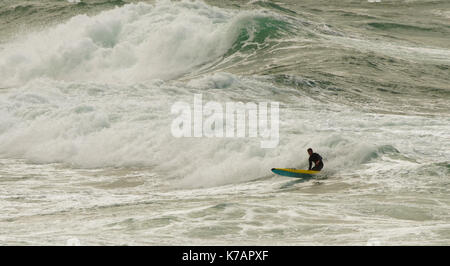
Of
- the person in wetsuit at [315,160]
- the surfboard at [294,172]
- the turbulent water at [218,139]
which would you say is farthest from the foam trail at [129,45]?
the person in wetsuit at [315,160]

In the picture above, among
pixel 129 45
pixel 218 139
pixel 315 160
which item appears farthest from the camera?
pixel 129 45

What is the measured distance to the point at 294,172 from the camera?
1248 cm

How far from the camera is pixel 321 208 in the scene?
9.98m

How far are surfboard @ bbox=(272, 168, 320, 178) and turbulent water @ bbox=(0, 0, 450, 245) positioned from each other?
0.15m

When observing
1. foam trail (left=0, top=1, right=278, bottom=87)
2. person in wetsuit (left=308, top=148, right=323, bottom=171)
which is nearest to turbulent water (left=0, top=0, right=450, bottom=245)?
foam trail (left=0, top=1, right=278, bottom=87)

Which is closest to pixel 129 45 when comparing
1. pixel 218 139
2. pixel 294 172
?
pixel 218 139

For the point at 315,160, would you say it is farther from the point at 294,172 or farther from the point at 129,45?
the point at 129,45

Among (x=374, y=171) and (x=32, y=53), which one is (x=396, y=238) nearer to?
(x=374, y=171)

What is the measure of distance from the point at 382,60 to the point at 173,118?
12.6 meters

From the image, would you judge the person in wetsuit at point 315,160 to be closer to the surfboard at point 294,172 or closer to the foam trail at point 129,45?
the surfboard at point 294,172

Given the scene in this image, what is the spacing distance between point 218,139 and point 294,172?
2.83m

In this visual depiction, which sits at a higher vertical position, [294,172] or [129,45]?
[129,45]

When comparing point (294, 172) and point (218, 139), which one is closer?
point (294, 172)

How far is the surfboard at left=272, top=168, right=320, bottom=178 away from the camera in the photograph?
12305 millimetres
